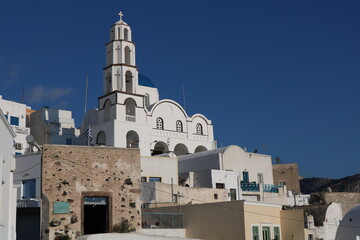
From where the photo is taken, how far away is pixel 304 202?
53281mm

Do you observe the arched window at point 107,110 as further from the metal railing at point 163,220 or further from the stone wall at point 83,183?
the stone wall at point 83,183

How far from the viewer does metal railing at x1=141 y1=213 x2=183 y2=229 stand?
32.2m

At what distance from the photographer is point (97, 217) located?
104 ft

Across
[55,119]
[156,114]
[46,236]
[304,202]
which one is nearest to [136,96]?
[156,114]

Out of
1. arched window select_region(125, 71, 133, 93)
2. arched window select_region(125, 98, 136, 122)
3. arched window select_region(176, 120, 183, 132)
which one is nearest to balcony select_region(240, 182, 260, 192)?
arched window select_region(176, 120, 183, 132)

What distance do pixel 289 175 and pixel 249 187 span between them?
49.7 ft

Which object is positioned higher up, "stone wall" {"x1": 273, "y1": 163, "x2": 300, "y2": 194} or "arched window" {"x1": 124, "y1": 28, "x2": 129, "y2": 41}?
"arched window" {"x1": 124, "y1": 28, "x2": 129, "y2": 41}

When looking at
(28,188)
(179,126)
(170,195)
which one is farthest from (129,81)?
(28,188)

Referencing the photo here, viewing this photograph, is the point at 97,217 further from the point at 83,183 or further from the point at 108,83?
the point at 108,83

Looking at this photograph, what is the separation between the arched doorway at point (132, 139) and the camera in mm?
52469

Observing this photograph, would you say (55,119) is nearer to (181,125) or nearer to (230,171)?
(181,125)

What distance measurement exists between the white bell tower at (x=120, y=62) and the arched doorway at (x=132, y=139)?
4.41m

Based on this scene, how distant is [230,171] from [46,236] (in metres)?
21.9

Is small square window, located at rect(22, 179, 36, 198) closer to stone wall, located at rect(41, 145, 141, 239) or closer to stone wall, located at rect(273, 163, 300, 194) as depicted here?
stone wall, located at rect(41, 145, 141, 239)
